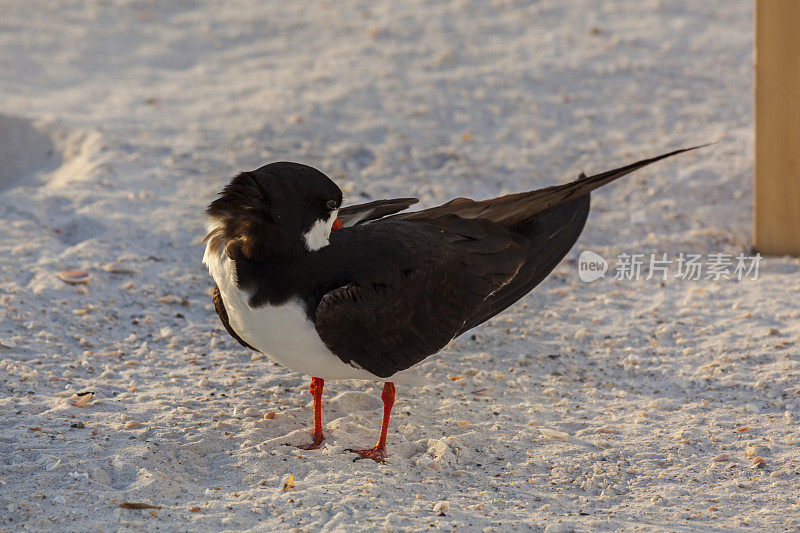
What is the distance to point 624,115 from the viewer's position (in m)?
7.45

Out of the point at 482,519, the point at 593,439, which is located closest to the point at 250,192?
the point at 482,519

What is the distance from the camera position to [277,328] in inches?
140

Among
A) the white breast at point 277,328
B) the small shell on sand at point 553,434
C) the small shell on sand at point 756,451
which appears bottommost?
the small shell on sand at point 756,451

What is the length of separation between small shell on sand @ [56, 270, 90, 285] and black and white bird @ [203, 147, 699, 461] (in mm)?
1615

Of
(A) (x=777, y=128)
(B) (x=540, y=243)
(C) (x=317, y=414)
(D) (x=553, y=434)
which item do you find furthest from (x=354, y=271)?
(A) (x=777, y=128)

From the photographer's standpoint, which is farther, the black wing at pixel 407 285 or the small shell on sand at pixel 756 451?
the small shell on sand at pixel 756 451

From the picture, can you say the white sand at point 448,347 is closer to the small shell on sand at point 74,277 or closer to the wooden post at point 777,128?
the small shell on sand at point 74,277

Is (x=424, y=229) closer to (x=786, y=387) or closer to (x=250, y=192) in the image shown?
(x=250, y=192)

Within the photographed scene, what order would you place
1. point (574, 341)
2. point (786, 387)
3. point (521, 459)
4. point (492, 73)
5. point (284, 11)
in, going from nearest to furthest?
point (521, 459) < point (786, 387) < point (574, 341) < point (492, 73) < point (284, 11)

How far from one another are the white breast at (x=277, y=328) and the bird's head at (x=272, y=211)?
11 centimetres

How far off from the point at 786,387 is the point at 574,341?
1.08 meters

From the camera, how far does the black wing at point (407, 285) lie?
11.9 ft

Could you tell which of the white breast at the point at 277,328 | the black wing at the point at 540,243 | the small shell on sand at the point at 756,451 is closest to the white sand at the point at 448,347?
the small shell on sand at the point at 756,451

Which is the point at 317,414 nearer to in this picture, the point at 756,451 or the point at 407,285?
the point at 407,285
